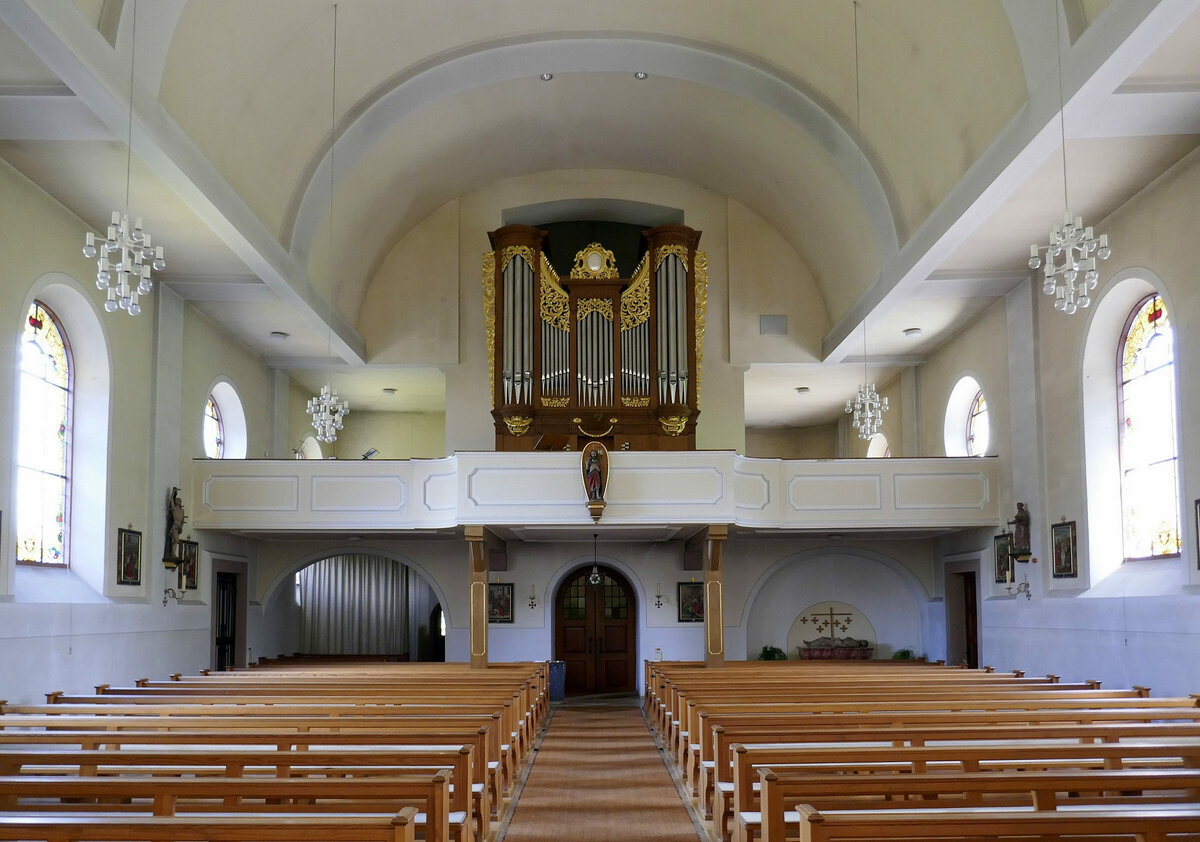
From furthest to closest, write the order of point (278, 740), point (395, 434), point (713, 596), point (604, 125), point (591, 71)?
1. point (395, 434)
2. point (604, 125)
3. point (591, 71)
4. point (713, 596)
5. point (278, 740)

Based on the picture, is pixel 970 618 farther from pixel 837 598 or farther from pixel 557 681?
pixel 557 681

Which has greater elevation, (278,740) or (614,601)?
(614,601)

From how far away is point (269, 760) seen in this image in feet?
20.7

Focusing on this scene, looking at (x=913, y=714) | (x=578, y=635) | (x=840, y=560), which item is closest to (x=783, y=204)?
(x=840, y=560)

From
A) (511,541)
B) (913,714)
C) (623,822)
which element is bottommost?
(623,822)

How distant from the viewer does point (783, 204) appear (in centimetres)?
1930

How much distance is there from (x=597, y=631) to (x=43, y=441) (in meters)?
11.2

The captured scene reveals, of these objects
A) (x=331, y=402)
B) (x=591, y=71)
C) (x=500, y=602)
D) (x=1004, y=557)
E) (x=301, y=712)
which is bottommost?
(x=301, y=712)

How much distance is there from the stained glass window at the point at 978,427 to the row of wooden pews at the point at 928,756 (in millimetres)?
5459

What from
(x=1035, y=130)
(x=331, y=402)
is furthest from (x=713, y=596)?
(x=1035, y=130)

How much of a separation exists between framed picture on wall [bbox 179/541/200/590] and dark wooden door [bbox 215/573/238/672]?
1353 mm

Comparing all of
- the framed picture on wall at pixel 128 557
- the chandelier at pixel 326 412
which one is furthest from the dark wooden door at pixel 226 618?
the chandelier at pixel 326 412

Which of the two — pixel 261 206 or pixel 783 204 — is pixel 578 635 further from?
pixel 261 206

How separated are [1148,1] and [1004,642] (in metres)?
9.87
